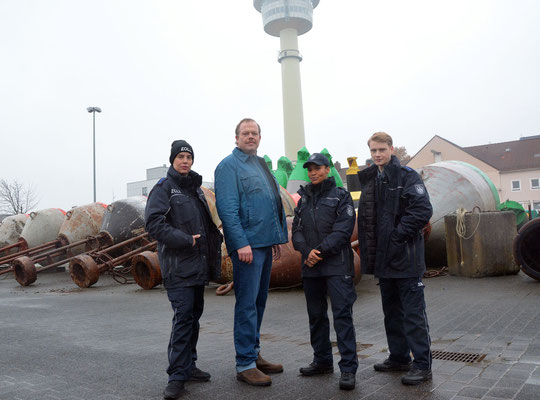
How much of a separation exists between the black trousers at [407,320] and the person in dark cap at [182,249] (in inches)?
59.0

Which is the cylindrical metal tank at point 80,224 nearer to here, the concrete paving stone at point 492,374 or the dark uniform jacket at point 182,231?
the dark uniform jacket at point 182,231

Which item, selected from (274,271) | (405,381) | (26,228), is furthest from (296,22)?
(405,381)

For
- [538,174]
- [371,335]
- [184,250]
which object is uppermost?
[538,174]

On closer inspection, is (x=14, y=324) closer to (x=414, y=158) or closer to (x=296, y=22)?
(x=414, y=158)

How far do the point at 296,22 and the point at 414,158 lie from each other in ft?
114

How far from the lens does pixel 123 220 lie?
14.3 m

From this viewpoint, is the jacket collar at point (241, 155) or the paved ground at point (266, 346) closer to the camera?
the paved ground at point (266, 346)

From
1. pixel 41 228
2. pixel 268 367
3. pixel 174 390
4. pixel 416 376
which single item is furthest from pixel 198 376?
pixel 41 228

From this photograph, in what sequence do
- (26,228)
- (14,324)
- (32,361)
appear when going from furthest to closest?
1. (26,228)
2. (14,324)
3. (32,361)

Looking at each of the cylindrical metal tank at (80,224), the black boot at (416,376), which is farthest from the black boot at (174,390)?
the cylindrical metal tank at (80,224)

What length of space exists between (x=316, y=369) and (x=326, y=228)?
1166 mm

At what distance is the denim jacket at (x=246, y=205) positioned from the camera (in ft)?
13.5

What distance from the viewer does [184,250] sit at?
397 centimetres

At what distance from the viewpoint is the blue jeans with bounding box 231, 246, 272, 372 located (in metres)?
4.04
